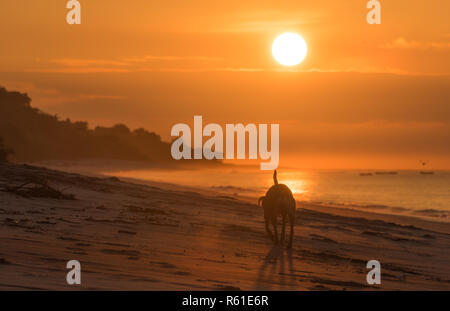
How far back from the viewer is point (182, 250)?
41.2 ft

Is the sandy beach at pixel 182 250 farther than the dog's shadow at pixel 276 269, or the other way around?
the dog's shadow at pixel 276 269

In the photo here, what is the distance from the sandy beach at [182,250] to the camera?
977cm

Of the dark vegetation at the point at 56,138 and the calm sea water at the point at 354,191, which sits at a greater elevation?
the dark vegetation at the point at 56,138

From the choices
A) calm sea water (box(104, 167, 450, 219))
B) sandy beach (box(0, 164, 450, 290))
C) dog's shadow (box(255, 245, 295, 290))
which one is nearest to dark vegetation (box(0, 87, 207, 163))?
calm sea water (box(104, 167, 450, 219))

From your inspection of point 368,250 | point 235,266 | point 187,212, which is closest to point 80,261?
point 235,266

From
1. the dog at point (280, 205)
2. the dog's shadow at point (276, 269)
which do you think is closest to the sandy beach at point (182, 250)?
the dog's shadow at point (276, 269)

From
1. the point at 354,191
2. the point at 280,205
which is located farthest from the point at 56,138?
the point at 280,205

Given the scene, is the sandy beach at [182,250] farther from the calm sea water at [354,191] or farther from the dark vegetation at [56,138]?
the dark vegetation at [56,138]

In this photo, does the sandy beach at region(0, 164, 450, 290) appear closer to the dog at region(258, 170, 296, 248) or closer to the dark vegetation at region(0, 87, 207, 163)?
the dog at region(258, 170, 296, 248)

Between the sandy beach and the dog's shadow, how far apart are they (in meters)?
0.02

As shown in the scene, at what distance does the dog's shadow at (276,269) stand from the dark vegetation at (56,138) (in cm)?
5915

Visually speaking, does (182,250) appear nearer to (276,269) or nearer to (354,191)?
(276,269)

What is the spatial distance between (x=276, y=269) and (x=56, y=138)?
9874 centimetres

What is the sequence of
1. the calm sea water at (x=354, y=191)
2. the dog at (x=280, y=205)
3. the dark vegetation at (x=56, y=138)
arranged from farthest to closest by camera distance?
the dark vegetation at (x=56, y=138) → the calm sea water at (x=354, y=191) → the dog at (x=280, y=205)
